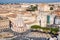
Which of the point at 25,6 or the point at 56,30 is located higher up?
the point at 25,6

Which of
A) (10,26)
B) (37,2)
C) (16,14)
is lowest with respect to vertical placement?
(10,26)

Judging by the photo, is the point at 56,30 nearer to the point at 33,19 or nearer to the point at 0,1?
the point at 33,19

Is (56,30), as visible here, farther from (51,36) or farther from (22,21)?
(22,21)

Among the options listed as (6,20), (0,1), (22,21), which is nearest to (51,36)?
(22,21)

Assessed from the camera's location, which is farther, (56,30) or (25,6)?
(25,6)

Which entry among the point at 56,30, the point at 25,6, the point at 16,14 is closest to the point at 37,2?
the point at 25,6

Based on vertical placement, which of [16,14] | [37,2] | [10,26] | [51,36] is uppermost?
[37,2]
